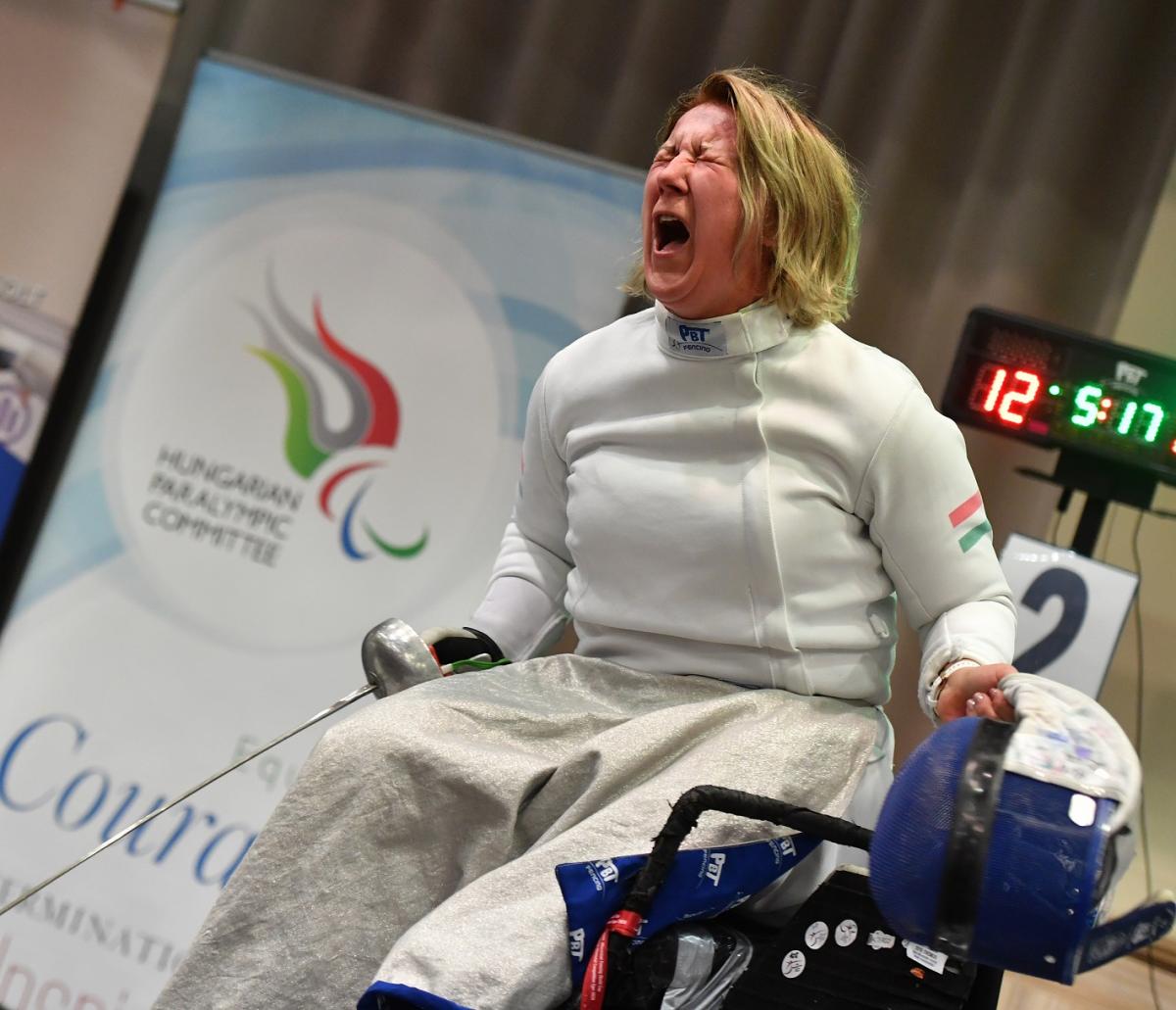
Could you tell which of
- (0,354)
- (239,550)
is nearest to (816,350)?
(239,550)

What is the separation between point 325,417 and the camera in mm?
2752

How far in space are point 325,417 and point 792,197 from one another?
159 centimetres

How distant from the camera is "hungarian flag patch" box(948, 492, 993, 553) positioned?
1.29 meters

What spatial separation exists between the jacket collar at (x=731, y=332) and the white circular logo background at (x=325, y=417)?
1343mm

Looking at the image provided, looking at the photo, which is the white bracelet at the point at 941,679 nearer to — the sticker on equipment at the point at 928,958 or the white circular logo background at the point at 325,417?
the sticker on equipment at the point at 928,958

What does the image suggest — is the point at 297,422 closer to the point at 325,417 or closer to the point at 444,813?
the point at 325,417

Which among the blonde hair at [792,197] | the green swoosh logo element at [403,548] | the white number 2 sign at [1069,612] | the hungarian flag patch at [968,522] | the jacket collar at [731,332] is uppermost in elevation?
the blonde hair at [792,197]

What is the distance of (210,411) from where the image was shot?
277 centimetres

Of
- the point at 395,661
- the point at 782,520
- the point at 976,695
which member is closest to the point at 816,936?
the point at 976,695

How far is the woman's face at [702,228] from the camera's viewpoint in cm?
134

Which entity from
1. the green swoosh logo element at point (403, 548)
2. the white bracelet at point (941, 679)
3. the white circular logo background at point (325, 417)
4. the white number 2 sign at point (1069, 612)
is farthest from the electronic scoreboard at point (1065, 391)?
the white bracelet at point (941, 679)

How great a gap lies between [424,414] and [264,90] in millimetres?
770

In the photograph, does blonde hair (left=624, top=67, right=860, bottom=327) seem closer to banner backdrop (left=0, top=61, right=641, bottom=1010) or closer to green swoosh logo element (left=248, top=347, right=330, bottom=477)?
banner backdrop (left=0, top=61, right=641, bottom=1010)

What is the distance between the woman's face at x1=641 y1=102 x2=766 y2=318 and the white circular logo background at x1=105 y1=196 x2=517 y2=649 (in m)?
1.34
